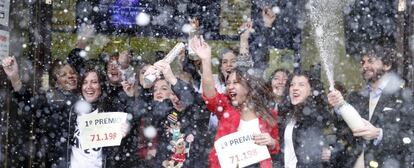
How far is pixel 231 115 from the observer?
5.41 metres

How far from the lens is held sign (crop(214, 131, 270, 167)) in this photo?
5.38 metres

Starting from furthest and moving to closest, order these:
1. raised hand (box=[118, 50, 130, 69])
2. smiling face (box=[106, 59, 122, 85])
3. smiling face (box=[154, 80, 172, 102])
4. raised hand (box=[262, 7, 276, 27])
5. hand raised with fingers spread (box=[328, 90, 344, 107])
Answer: raised hand (box=[262, 7, 276, 27])
raised hand (box=[118, 50, 130, 69])
smiling face (box=[106, 59, 122, 85])
smiling face (box=[154, 80, 172, 102])
hand raised with fingers spread (box=[328, 90, 344, 107])

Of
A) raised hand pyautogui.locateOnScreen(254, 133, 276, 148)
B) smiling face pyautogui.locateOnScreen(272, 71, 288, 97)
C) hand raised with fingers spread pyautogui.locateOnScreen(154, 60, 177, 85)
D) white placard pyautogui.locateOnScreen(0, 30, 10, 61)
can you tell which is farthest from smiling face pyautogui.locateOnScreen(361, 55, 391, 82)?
white placard pyautogui.locateOnScreen(0, 30, 10, 61)

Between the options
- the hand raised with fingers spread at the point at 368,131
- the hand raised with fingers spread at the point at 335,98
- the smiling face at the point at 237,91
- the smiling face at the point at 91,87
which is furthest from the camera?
the smiling face at the point at 91,87

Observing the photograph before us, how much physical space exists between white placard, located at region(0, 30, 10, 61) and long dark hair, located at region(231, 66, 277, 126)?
228 cm

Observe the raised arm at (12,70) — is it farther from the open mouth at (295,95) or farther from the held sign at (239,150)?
the open mouth at (295,95)

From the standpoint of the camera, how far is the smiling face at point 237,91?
17.7ft

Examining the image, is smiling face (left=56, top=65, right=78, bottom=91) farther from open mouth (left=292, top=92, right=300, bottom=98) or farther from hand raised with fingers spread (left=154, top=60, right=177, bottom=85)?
open mouth (left=292, top=92, right=300, bottom=98)

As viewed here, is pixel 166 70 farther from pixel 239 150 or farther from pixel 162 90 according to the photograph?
pixel 239 150

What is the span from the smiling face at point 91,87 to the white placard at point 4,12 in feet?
4.09

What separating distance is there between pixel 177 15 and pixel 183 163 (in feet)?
8.72

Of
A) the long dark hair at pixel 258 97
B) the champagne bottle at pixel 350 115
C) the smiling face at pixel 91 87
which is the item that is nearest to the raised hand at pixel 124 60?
the smiling face at pixel 91 87

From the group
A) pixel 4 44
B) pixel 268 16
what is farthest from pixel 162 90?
pixel 268 16

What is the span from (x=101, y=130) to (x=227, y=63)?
1224mm
